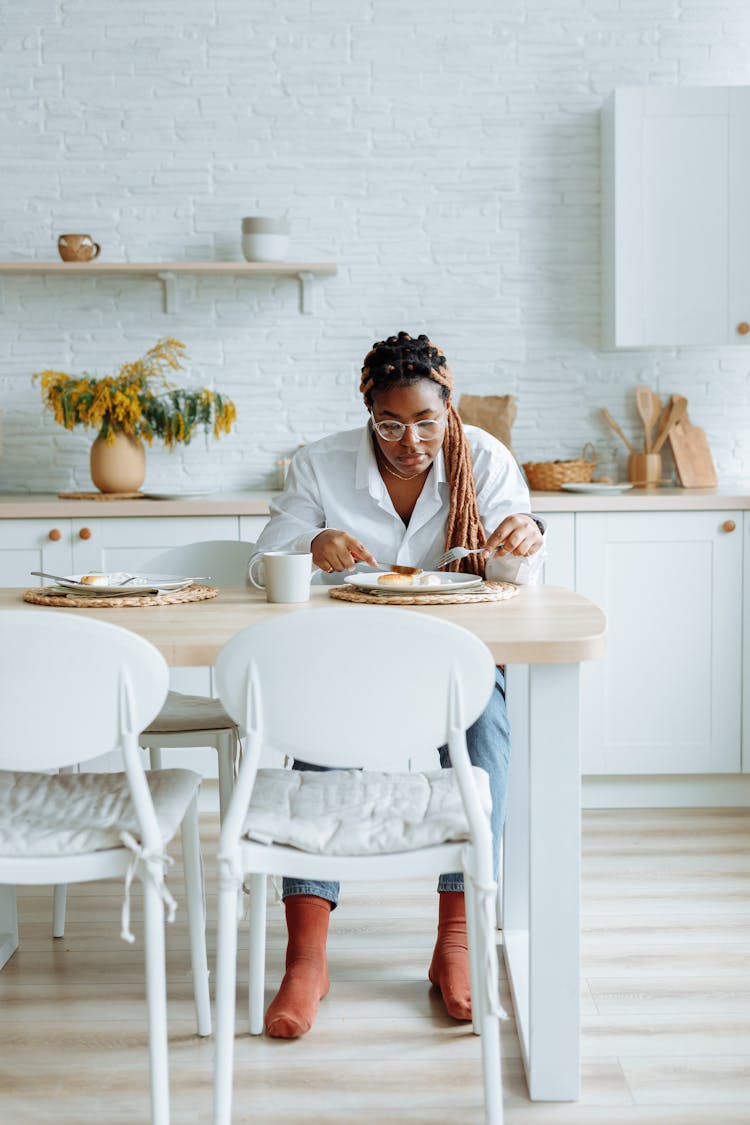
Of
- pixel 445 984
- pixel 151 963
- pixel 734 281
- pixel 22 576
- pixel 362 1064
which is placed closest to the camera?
pixel 151 963

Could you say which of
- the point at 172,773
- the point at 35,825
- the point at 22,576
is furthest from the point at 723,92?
the point at 35,825

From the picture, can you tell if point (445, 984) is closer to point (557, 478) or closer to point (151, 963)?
point (151, 963)

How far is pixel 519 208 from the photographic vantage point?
153 inches

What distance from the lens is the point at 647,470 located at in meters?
3.85

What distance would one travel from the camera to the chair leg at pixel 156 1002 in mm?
1657

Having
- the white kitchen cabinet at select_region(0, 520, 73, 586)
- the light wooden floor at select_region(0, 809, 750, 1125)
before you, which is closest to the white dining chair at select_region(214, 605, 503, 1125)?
the light wooden floor at select_region(0, 809, 750, 1125)

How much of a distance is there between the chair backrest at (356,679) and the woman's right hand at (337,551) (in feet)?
2.24

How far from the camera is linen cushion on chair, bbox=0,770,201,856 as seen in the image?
5.50 ft

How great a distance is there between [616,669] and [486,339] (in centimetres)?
122

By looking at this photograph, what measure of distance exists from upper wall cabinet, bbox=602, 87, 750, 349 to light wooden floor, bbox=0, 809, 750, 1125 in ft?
5.63

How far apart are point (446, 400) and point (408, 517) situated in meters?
0.27

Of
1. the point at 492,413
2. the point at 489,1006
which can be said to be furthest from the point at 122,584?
the point at 492,413

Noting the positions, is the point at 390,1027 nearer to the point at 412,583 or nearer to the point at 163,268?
the point at 412,583

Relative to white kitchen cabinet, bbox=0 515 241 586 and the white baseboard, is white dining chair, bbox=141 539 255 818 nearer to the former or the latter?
white kitchen cabinet, bbox=0 515 241 586
